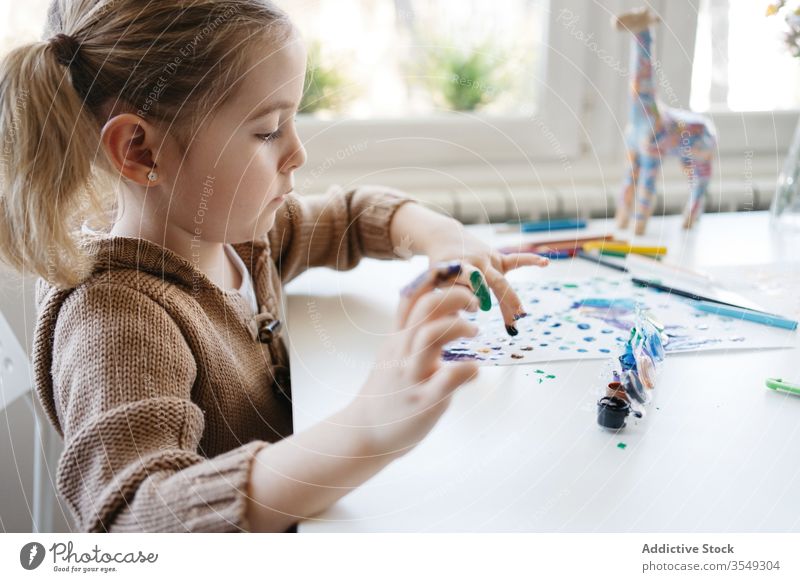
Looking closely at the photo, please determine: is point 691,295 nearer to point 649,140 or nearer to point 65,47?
point 649,140

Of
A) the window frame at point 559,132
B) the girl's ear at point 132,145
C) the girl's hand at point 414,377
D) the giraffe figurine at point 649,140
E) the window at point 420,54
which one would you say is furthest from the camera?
the window frame at point 559,132

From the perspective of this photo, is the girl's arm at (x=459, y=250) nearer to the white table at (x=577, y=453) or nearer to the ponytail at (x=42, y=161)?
the white table at (x=577, y=453)

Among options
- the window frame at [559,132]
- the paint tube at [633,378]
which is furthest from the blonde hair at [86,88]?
the window frame at [559,132]

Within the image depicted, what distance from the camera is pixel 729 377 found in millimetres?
496

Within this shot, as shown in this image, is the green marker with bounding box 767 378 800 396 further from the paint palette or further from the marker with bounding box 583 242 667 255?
the marker with bounding box 583 242 667 255

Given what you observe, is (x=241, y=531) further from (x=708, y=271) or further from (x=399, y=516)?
(x=708, y=271)

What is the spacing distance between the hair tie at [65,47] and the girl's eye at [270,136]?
0.37 ft

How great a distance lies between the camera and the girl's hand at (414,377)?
13.8 inches

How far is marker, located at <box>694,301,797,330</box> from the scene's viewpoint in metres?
0.57

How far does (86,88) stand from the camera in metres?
0.46

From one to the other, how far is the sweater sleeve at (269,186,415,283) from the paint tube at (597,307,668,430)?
29 centimetres
